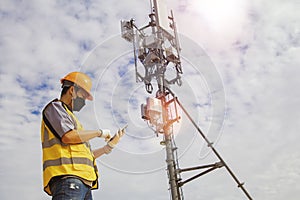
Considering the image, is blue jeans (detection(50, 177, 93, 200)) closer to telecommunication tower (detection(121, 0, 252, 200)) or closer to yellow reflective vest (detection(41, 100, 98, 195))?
yellow reflective vest (detection(41, 100, 98, 195))

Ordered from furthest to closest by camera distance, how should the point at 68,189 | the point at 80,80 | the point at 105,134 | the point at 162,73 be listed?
1. the point at 162,73
2. the point at 80,80
3. the point at 105,134
4. the point at 68,189

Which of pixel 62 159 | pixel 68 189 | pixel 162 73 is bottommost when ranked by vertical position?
pixel 68 189

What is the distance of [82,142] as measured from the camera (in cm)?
346

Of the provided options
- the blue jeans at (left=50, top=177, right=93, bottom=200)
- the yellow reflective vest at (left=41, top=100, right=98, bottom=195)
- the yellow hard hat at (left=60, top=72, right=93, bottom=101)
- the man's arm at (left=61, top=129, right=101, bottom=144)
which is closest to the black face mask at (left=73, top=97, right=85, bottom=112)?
the yellow hard hat at (left=60, top=72, right=93, bottom=101)

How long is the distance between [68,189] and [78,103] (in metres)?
1.18

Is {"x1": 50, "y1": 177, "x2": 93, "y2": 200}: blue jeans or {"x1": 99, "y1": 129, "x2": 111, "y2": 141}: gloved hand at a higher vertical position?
{"x1": 99, "y1": 129, "x2": 111, "y2": 141}: gloved hand

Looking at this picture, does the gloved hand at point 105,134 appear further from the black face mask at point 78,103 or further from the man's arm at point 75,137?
the black face mask at point 78,103

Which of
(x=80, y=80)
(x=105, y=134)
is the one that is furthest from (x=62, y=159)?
(x=80, y=80)

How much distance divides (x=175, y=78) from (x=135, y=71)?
1664 mm

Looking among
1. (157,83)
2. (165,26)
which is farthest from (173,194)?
(165,26)

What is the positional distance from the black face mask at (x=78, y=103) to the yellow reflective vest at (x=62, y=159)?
1.58ft

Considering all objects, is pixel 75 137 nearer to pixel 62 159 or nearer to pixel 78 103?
pixel 62 159

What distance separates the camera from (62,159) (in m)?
3.30

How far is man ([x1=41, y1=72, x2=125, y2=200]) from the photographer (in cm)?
324
